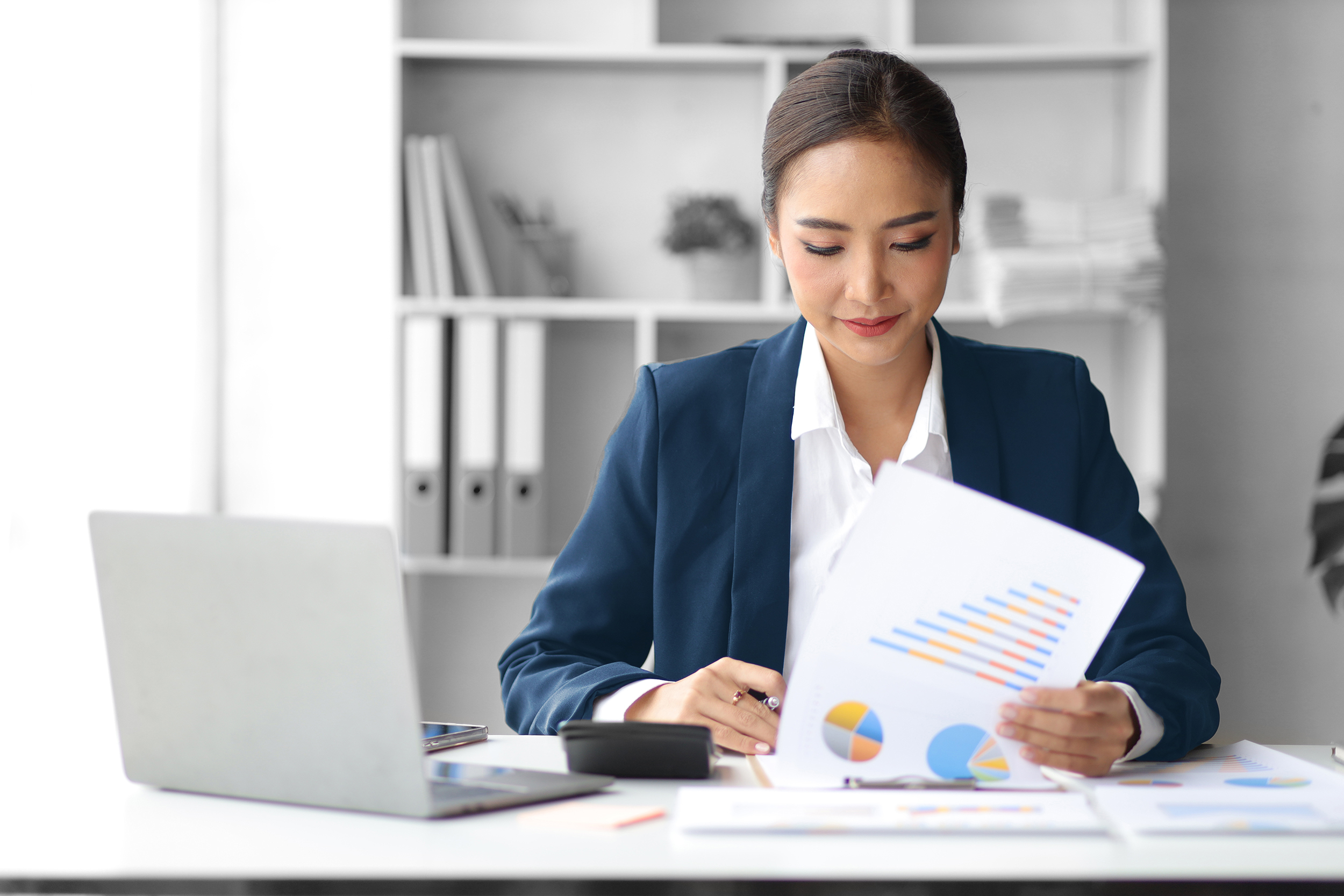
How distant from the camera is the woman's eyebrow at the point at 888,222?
1.16m

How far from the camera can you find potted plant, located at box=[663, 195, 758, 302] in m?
2.51

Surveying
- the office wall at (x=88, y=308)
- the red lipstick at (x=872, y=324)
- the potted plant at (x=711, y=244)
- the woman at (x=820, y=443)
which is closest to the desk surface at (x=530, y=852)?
the woman at (x=820, y=443)

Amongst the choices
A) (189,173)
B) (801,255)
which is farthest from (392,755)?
(189,173)

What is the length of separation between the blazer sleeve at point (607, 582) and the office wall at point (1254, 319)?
1.74m

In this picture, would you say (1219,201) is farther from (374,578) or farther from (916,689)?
(374,578)

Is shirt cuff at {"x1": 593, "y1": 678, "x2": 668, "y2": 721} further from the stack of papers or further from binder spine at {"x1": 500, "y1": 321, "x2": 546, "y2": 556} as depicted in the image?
the stack of papers

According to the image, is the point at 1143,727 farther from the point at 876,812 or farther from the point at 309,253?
the point at 309,253

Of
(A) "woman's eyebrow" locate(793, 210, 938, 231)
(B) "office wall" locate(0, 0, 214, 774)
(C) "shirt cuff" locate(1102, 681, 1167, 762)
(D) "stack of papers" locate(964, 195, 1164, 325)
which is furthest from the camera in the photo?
(D) "stack of papers" locate(964, 195, 1164, 325)

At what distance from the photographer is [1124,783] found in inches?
34.4

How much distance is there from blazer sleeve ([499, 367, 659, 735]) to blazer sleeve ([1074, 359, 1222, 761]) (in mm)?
481

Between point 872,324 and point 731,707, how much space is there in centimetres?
45

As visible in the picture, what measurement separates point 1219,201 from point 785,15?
1070 millimetres

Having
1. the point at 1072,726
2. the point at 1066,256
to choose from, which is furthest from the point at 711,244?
the point at 1072,726

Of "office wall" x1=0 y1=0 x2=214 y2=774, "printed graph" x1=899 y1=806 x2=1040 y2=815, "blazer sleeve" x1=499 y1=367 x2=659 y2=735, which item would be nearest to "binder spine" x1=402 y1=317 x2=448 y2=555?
"office wall" x1=0 y1=0 x2=214 y2=774
